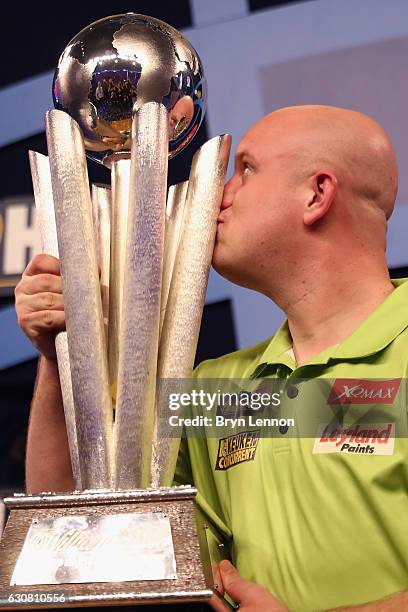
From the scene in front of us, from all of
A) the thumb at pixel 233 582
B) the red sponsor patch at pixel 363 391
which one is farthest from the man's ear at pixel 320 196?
the thumb at pixel 233 582

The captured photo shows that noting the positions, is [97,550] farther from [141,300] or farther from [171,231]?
[171,231]

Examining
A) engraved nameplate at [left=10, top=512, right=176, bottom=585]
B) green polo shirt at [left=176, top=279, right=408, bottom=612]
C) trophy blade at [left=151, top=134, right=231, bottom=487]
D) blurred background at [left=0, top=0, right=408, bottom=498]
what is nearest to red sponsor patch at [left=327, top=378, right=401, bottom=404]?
green polo shirt at [left=176, top=279, right=408, bottom=612]

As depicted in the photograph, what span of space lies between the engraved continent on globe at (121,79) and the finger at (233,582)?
464 mm

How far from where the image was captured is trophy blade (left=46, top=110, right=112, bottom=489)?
0.90 m

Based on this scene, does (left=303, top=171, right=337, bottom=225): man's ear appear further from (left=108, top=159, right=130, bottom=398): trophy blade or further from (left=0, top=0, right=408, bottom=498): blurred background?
(left=0, top=0, right=408, bottom=498): blurred background

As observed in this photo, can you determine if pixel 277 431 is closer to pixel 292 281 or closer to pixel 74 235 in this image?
pixel 292 281

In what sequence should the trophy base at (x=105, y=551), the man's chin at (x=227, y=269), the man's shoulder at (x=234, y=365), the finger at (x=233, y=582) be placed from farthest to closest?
the man's shoulder at (x=234, y=365)
the man's chin at (x=227, y=269)
the finger at (x=233, y=582)
the trophy base at (x=105, y=551)

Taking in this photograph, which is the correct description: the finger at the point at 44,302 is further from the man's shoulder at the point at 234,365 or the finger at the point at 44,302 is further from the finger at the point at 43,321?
the man's shoulder at the point at 234,365

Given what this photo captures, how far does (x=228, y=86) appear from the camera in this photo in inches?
64.9

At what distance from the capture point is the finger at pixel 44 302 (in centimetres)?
98

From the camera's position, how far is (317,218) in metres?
1.10

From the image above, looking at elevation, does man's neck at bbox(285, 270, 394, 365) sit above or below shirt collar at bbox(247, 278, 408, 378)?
above

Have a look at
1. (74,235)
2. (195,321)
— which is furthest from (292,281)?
(74,235)

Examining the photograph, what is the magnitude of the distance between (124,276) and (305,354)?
10.5 inches
